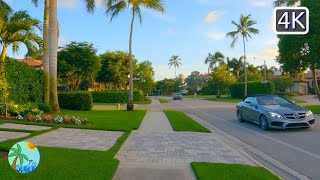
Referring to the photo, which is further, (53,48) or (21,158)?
(53,48)

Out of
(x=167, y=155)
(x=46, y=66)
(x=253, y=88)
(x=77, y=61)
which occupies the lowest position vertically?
(x=167, y=155)

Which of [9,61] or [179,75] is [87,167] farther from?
[179,75]

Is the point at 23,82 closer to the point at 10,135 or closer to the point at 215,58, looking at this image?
the point at 10,135

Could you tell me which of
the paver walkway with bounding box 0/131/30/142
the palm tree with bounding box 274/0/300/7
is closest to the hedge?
the paver walkway with bounding box 0/131/30/142

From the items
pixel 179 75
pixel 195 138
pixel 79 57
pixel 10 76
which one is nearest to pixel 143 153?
pixel 195 138

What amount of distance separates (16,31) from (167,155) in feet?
36.2

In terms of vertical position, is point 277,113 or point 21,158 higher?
point 277,113

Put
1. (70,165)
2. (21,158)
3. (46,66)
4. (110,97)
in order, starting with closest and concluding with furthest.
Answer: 1. (21,158)
2. (70,165)
3. (46,66)
4. (110,97)

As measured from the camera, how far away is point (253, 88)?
50781 mm

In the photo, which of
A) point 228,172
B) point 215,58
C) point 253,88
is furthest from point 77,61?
point 215,58

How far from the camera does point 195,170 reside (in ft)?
20.3

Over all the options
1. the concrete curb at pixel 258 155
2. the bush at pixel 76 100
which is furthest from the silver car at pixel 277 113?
the bush at pixel 76 100

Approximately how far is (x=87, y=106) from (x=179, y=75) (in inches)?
4307

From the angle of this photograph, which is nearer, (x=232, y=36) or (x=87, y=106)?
(x=87, y=106)
